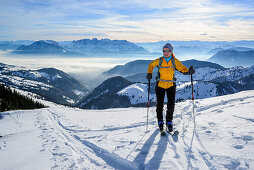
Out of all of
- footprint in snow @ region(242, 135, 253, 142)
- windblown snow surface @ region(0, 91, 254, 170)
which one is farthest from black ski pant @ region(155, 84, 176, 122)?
footprint in snow @ region(242, 135, 253, 142)

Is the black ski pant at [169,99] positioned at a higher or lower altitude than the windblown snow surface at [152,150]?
higher

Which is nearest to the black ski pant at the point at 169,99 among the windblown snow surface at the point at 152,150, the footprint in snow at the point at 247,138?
the windblown snow surface at the point at 152,150

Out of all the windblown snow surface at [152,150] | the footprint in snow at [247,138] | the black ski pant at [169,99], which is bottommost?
the windblown snow surface at [152,150]

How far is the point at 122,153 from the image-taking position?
5516mm

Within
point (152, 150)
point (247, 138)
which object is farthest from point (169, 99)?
point (247, 138)

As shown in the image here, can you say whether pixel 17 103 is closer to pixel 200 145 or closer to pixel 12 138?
pixel 12 138

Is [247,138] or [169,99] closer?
[247,138]

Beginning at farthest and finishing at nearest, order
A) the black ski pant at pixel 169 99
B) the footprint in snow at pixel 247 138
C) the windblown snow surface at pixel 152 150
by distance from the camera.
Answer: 1. the black ski pant at pixel 169 99
2. the footprint in snow at pixel 247 138
3. the windblown snow surface at pixel 152 150

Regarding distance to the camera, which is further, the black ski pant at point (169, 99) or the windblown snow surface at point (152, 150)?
the black ski pant at point (169, 99)

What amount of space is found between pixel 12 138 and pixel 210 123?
11.1m

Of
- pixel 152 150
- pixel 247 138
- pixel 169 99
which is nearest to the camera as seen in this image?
pixel 247 138

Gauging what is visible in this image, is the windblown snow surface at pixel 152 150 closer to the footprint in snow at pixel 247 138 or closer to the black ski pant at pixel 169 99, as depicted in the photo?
the footprint in snow at pixel 247 138

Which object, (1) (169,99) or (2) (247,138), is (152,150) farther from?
(2) (247,138)

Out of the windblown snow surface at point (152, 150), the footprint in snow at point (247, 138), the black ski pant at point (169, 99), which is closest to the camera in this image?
the windblown snow surface at point (152, 150)
